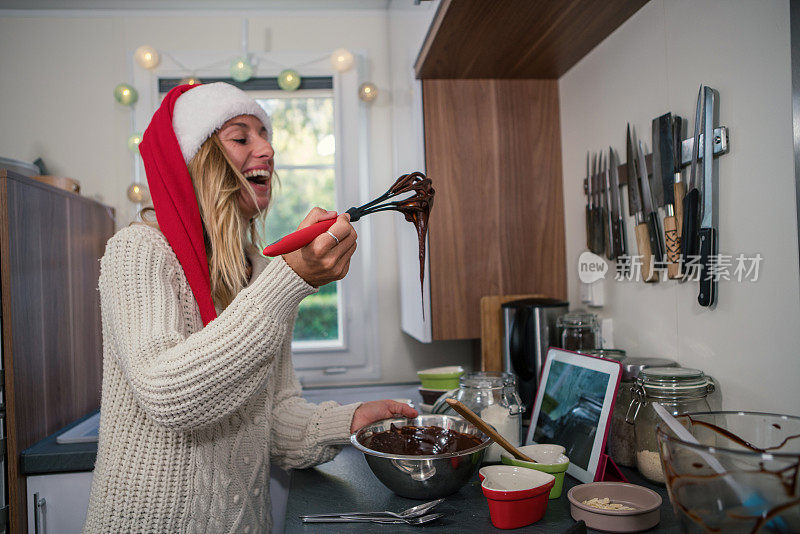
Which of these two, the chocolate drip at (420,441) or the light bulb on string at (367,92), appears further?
the light bulb on string at (367,92)

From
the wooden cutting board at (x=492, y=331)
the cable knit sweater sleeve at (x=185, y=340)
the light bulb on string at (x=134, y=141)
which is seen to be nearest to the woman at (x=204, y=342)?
the cable knit sweater sleeve at (x=185, y=340)

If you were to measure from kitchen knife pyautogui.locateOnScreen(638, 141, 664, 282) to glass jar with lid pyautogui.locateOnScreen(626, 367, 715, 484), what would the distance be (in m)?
0.27

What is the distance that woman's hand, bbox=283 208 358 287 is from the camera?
90 cm

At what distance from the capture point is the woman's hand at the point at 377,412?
1.18 metres

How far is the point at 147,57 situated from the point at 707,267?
1.99m

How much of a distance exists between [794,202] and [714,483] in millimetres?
496

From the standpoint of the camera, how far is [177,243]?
104 cm

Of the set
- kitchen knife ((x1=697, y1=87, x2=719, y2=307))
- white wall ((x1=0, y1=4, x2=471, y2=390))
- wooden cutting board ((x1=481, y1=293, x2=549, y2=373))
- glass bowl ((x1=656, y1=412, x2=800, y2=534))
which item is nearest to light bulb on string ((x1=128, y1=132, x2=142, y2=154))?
white wall ((x1=0, y1=4, x2=471, y2=390))

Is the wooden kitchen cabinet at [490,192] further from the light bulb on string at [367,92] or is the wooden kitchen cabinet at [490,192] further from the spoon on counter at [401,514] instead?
the spoon on counter at [401,514]

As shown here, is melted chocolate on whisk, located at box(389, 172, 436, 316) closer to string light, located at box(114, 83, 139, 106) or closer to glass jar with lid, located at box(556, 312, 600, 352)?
glass jar with lid, located at box(556, 312, 600, 352)

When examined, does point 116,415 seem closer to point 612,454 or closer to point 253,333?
point 253,333

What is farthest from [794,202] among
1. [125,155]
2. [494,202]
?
[125,155]

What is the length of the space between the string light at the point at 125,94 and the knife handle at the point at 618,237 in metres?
1.73

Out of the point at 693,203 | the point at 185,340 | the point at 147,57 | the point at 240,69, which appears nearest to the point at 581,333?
the point at 693,203
